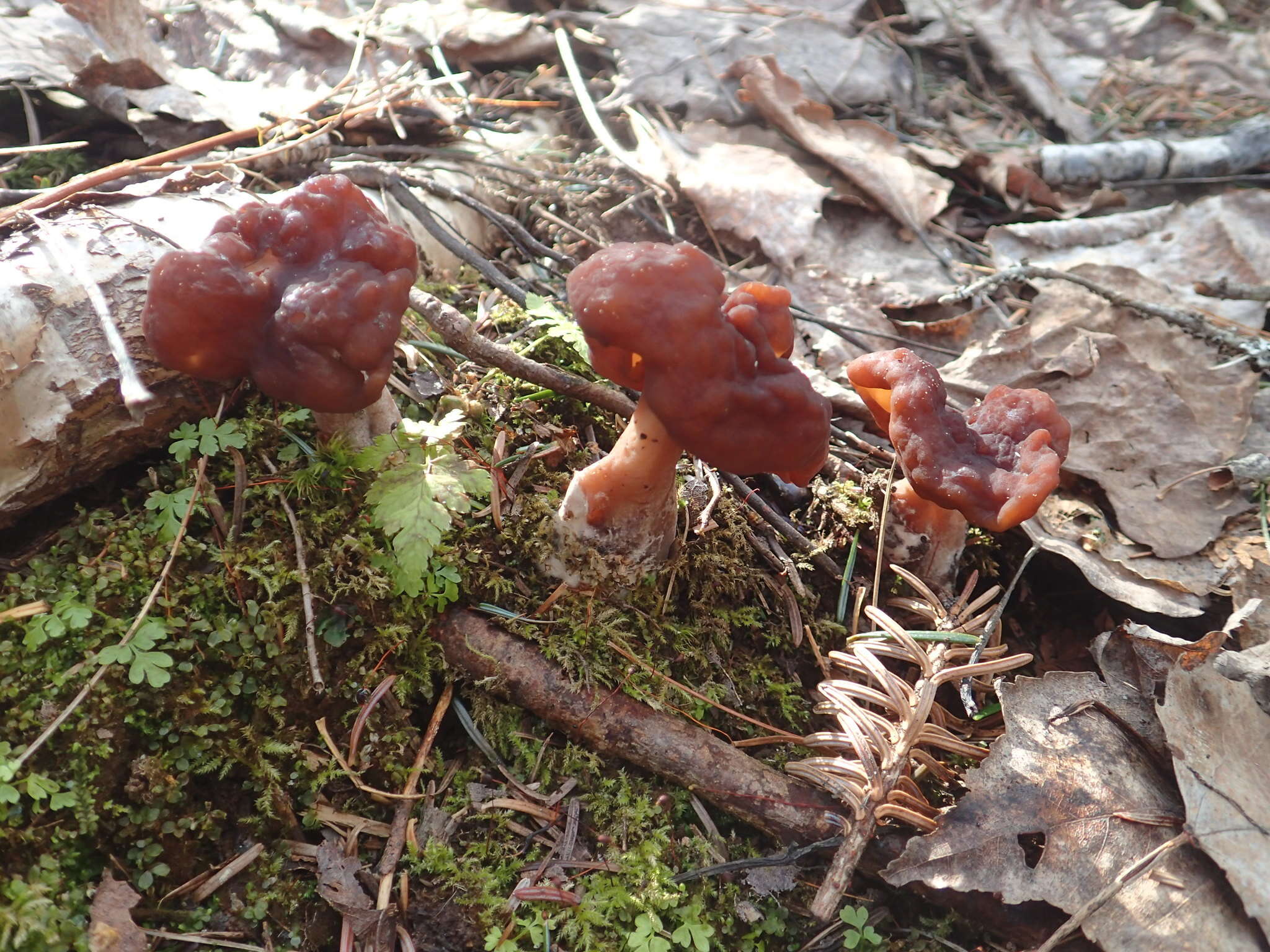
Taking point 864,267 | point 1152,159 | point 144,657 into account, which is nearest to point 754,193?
point 864,267

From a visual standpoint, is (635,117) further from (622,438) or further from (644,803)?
(644,803)

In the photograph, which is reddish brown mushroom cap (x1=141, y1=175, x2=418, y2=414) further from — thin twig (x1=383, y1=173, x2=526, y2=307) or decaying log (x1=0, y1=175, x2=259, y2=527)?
thin twig (x1=383, y1=173, x2=526, y2=307)

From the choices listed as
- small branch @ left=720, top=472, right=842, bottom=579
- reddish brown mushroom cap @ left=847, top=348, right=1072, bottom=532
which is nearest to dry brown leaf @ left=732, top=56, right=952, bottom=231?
reddish brown mushroom cap @ left=847, top=348, right=1072, bottom=532

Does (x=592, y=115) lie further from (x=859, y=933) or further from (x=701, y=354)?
(x=859, y=933)

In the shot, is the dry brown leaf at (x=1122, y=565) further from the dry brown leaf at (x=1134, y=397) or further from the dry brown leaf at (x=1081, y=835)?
the dry brown leaf at (x=1081, y=835)

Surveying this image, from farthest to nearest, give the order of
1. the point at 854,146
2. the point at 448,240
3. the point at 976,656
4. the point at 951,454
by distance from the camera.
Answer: the point at 854,146
the point at 448,240
the point at 951,454
the point at 976,656

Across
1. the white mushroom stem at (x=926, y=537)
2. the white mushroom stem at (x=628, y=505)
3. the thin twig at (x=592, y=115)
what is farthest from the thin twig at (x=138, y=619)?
the thin twig at (x=592, y=115)
